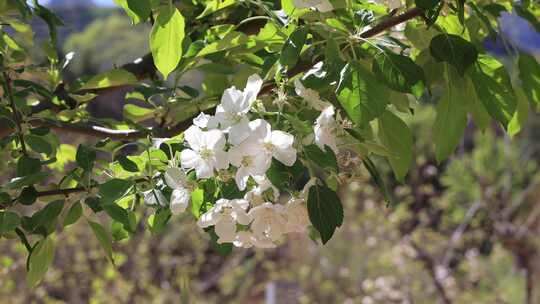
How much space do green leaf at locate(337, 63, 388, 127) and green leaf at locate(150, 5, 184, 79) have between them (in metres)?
0.17

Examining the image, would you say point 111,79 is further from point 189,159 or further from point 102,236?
point 189,159

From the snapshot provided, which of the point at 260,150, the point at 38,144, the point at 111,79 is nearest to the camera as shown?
the point at 260,150

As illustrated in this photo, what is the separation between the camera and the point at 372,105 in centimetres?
77

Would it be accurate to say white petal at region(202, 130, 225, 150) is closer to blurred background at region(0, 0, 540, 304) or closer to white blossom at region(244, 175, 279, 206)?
white blossom at region(244, 175, 279, 206)

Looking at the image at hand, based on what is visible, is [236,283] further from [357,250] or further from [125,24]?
[125,24]

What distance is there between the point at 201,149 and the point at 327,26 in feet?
0.66

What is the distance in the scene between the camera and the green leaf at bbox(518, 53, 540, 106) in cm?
103

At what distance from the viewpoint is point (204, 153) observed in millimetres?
723

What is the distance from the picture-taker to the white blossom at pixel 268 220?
2.49ft

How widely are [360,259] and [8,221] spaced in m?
4.80

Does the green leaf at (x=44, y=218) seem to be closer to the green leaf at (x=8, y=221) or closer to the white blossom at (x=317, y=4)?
the green leaf at (x=8, y=221)

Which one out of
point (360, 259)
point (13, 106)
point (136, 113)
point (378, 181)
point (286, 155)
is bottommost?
point (360, 259)

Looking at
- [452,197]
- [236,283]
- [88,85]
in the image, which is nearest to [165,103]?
[88,85]

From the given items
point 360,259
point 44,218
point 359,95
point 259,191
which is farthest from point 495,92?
point 360,259
